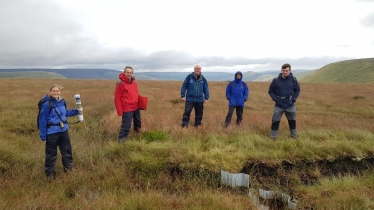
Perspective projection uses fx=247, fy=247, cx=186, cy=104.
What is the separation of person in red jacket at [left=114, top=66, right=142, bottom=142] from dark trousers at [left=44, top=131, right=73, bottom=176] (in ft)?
5.39

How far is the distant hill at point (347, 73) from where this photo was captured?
461ft

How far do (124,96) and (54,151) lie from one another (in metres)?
2.31

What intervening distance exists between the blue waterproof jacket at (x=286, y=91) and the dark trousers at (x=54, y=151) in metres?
5.90

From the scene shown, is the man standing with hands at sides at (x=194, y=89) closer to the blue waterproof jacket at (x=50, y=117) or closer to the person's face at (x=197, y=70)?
the person's face at (x=197, y=70)

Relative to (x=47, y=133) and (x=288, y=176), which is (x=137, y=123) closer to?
(x=47, y=133)

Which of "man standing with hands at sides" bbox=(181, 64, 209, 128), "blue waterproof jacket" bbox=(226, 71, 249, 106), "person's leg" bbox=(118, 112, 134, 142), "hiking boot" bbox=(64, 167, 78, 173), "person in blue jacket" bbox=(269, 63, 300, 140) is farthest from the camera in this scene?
"blue waterproof jacket" bbox=(226, 71, 249, 106)

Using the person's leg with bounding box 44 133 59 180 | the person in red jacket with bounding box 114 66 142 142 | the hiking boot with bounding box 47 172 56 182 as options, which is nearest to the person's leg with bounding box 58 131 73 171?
the person's leg with bounding box 44 133 59 180

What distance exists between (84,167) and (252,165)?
4.04m

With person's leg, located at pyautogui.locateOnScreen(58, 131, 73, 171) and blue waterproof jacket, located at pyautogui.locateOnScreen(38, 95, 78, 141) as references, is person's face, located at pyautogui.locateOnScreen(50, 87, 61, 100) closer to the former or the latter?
blue waterproof jacket, located at pyautogui.locateOnScreen(38, 95, 78, 141)

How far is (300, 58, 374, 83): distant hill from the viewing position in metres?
140

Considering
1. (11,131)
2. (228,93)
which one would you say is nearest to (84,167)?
(11,131)

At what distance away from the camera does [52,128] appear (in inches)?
→ 209

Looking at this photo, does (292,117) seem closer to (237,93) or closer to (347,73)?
(237,93)

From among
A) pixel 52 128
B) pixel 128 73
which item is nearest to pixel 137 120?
pixel 128 73
